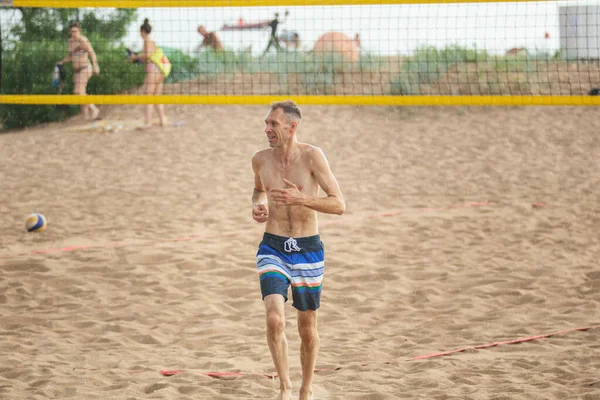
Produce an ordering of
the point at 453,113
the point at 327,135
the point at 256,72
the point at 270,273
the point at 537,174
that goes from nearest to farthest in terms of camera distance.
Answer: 1. the point at 270,273
2. the point at 537,174
3. the point at 327,135
4. the point at 453,113
5. the point at 256,72

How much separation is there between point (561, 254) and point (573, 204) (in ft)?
7.42

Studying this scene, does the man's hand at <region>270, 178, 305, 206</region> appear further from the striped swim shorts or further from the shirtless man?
the striped swim shorts

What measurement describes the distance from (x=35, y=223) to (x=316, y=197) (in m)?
5.80

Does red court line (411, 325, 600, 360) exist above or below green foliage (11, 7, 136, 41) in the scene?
below

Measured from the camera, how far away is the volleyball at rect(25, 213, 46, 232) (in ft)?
30.6

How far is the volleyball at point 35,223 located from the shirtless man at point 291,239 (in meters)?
5.44

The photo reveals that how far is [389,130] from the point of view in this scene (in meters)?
14.6

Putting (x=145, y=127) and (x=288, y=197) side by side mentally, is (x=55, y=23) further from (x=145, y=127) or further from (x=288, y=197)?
(x=288, y=197)

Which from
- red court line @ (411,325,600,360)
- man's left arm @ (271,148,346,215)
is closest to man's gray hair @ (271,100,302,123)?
man's left arm @ (271,148,346,215)

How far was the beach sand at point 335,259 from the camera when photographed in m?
5.42

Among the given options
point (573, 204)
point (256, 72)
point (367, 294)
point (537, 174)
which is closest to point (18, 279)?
point (367, 294)

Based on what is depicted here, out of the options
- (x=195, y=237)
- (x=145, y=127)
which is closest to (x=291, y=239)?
(x=195, y=237)

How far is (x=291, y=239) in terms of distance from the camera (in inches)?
176

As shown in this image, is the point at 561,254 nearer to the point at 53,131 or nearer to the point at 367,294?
the point at 367,294
